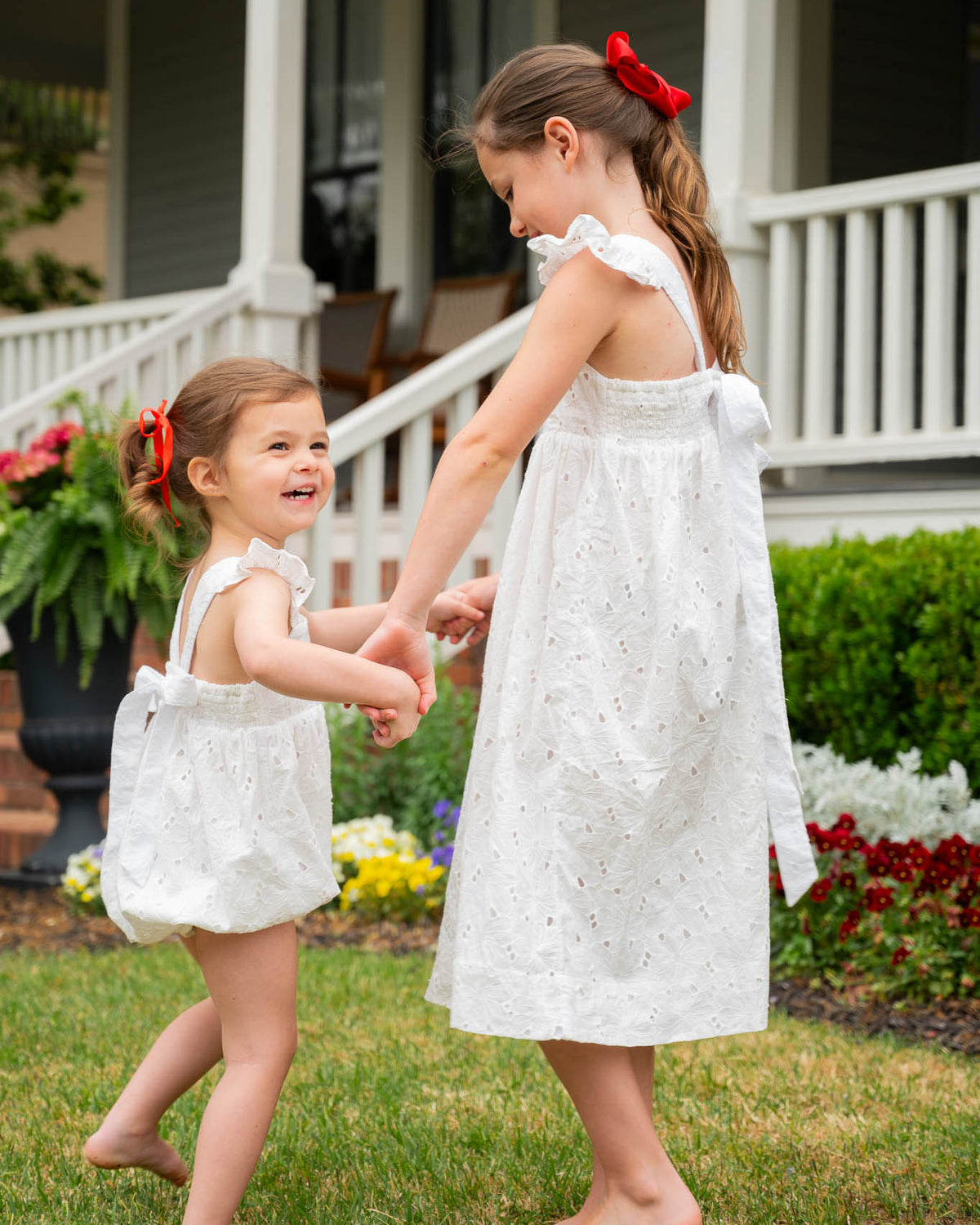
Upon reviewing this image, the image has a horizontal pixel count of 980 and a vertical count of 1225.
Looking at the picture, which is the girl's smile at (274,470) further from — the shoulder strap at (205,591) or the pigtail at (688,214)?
the pigtail at (688,214)

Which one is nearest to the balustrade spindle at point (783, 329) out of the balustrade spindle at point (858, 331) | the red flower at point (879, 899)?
the balustrade spindle at point (858, 331)

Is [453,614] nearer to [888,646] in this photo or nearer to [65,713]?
[888,646]

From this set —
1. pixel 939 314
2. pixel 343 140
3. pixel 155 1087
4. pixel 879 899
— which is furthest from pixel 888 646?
pixel 343 140

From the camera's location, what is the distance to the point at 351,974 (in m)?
4.39

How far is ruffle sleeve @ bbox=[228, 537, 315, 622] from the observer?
7.70 feet

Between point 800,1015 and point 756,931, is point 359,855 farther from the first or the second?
point 756,931

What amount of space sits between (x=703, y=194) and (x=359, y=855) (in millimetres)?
3280

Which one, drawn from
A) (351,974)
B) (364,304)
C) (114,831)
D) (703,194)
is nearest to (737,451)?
(703,194)

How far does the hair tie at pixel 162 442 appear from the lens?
8.06ft

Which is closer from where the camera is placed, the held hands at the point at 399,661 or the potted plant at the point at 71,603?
the held hands at the point at 399,661

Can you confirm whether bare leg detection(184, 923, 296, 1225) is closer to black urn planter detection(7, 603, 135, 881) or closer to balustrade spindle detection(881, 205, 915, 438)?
black urn planter detection(7, 603, 135, 881)

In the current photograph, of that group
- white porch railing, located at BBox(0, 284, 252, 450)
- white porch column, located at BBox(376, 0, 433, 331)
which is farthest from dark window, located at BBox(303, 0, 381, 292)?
white porch railing, located at BBox(0, 284, 252, 450)

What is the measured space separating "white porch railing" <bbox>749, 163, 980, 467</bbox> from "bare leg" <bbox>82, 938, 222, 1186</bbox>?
4.07 meters

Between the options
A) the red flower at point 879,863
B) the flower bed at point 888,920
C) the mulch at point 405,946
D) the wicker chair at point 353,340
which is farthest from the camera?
the wicker chair at point 353,340
